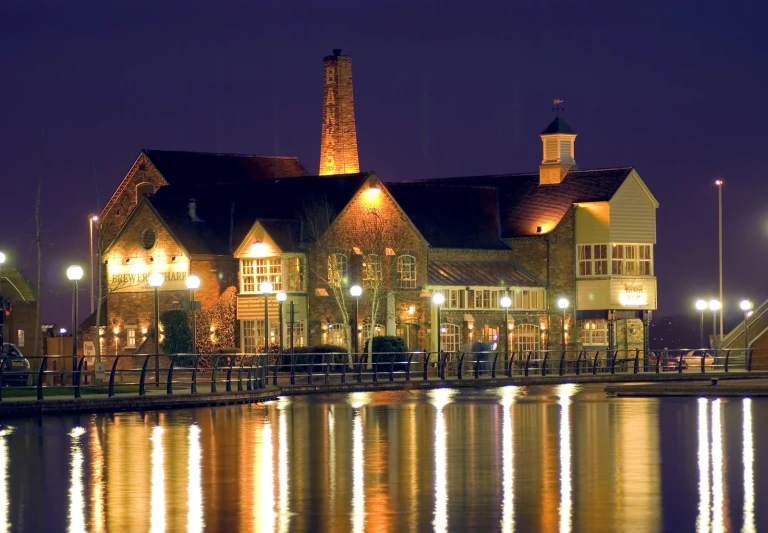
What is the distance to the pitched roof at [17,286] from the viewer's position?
274 feet

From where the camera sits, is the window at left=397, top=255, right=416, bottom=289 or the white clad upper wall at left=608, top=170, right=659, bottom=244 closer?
the window at left=397, top=255, right=416, bottom=289

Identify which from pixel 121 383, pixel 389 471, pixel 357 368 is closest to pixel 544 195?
pixel 357 368

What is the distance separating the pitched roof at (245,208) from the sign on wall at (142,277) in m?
1.26

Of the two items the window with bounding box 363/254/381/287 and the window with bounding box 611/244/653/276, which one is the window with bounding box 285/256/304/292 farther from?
the window with bounding box 611/244/653/276

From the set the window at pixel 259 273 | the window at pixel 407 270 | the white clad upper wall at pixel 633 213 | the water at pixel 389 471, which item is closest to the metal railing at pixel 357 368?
the window at pixel 259 273

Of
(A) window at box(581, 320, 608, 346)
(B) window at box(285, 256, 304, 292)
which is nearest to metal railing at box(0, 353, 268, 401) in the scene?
(B) window at box(285, 256, 304, 292)

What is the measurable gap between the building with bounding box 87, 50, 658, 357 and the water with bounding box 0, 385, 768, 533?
35.1 meters

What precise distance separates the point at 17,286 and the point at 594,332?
93.7ft

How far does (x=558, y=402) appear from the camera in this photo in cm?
4394

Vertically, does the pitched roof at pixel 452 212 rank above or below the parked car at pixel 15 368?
above

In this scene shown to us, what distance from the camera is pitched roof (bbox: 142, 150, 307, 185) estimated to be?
287ft

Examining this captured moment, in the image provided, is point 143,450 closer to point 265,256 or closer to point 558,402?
point 558,402

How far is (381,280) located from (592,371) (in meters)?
11.1

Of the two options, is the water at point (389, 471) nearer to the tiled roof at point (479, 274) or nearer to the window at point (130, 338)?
the window at point (130, 338)
